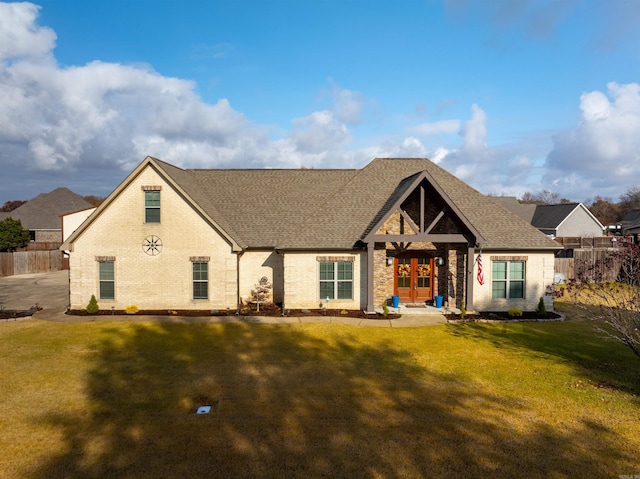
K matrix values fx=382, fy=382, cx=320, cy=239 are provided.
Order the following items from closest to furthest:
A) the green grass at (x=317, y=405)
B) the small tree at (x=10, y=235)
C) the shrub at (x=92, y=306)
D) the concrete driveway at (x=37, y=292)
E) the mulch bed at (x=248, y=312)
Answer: the green grass at (x=317, y=405) → the mulch bed at (x=248, y=312) → the shrub at (x=92, y=306) → the concrete driveway at (x=37, y=292) → the small tree at (x=10, y=235)

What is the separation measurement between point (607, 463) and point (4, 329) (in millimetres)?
21127

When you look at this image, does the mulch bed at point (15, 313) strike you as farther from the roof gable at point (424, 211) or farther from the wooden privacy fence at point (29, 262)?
the wooden privacy fence at point (29, 262)

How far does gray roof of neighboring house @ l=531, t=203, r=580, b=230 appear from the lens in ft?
168

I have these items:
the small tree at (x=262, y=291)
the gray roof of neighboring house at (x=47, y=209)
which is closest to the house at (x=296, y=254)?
the small tree at (x=262, y=291)

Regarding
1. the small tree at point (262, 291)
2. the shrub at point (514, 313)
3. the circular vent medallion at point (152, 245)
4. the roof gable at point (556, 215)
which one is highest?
the roof gable at point (556, 215)

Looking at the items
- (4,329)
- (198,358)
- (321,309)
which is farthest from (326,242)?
(4,329)

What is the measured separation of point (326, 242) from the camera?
19.1m

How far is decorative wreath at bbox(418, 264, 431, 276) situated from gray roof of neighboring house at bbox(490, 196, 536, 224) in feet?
96.1

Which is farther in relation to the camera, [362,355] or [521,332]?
[521,332]

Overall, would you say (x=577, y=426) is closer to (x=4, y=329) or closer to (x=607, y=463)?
(x=607, y=463)

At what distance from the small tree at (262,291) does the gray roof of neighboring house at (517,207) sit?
114 feet

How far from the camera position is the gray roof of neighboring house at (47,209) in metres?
51.0

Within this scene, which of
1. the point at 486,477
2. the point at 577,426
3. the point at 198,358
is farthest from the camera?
the point at 198,358

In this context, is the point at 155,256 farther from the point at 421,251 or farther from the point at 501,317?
the point at 501,317
